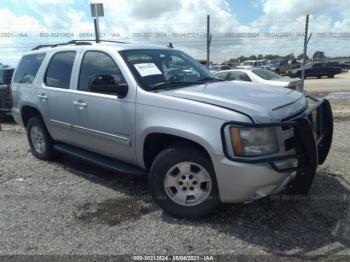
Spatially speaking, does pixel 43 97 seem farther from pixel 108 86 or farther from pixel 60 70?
pixel 108 86

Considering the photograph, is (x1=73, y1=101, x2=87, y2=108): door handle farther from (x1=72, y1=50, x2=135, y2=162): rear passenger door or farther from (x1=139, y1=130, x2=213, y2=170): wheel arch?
(x1=139, y1=130, x2=213, y2=170): wheel arch

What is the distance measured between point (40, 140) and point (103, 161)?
2.02 m

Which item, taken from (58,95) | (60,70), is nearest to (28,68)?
(60,70)

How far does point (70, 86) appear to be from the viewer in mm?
4918

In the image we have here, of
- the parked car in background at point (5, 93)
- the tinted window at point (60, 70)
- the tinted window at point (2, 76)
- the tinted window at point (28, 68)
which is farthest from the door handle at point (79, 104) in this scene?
the tinted window at point (2, 76)

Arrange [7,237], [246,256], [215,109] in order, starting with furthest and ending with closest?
[7,237] → [215,109] → [246,256]

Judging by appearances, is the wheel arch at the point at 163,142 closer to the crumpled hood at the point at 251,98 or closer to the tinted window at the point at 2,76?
the crumpled hood at the point at 251,98

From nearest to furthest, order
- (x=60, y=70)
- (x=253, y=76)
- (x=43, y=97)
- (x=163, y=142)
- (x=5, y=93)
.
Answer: (x=163, y=142), (x=60, y=70), (x=43, y=97), (x=5, y=93), (x=253, y=76)

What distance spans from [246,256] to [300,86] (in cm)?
936

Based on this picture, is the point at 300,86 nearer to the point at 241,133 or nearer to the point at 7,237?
the point at 241,133

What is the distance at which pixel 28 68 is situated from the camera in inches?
239

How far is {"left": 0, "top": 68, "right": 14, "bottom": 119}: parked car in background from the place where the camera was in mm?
9766

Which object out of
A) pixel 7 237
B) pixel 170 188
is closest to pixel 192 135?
pixel 170 188

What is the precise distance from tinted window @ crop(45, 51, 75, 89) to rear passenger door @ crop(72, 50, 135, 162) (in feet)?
1.07
